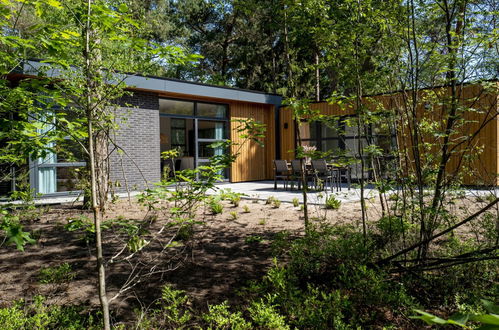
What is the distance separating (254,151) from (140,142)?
4567 millimetres

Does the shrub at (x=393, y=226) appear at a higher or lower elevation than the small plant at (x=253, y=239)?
higher

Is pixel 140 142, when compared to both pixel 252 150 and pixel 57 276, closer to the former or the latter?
pixel 252 150

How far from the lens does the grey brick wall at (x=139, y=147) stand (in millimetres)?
9148

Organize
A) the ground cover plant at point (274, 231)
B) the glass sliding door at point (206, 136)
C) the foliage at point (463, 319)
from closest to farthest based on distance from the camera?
the foliage at point (463, 319)
the ground cover plant at point (274, 231)
the glass sliding door at point (206, 136)

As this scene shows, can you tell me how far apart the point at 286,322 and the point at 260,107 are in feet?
36.8

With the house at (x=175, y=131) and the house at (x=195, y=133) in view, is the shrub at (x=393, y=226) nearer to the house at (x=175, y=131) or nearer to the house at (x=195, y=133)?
the house at (x=195, y=133)

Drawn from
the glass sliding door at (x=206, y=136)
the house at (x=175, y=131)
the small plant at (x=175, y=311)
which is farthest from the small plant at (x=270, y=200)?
the glass sliding door at (x=206, y=136)

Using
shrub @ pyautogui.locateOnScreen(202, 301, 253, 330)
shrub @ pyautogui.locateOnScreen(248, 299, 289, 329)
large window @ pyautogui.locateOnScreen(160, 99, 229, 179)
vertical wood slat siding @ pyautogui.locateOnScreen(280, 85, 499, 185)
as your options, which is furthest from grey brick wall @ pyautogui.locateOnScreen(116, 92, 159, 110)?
shrub @ pyautogui.locateOnScreen(248, 299, 289, 329)

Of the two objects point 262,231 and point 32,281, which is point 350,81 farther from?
point 32,281

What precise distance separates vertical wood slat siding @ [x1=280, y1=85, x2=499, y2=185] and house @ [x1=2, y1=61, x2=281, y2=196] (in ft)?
2.60

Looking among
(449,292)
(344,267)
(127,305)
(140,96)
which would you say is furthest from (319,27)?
(140,96)

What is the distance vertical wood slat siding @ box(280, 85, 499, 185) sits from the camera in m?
2.91

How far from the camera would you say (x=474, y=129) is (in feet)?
27.8

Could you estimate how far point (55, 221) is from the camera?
5.10m
